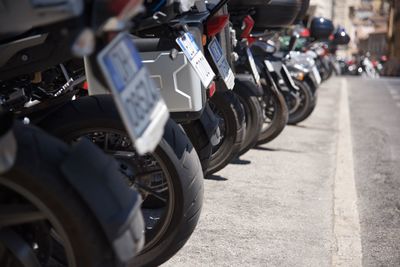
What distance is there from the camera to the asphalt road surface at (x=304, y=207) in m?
3.78

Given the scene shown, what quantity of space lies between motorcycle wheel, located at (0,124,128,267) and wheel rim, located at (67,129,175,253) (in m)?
0.72

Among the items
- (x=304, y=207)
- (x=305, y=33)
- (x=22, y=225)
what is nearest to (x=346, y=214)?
(x=304, y=207)

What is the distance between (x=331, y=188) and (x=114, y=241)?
362 cm

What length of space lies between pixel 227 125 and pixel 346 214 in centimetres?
110

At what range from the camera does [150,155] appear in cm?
310

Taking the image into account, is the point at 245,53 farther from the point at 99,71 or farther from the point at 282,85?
the point at 99,71

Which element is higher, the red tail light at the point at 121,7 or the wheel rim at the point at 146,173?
the red tail light at the point at 121,7

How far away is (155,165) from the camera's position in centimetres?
313

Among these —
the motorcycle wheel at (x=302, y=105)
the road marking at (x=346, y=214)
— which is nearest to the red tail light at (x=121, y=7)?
the road marking at (x=346, y=214)

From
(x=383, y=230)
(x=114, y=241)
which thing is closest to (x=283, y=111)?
(x=383, y=230)

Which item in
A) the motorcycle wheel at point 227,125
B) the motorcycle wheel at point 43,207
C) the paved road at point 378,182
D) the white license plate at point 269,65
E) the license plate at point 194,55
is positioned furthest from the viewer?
the white license plate at point 269,65

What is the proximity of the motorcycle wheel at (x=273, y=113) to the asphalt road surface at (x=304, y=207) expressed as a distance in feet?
0.64

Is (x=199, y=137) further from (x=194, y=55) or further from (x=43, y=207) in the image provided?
(x=43, y=207)

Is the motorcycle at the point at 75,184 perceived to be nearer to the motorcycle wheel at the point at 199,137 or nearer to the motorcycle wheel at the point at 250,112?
the motorcycle wheel at the point at 199,137
